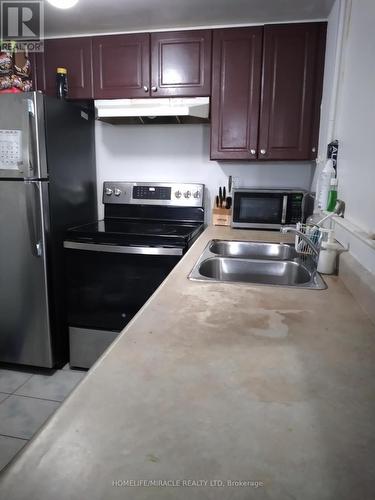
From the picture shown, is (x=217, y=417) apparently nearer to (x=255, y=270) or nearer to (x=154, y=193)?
(x=255, y=270)

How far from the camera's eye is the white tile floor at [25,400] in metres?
1.68

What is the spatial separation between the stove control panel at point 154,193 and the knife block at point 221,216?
0.14 m

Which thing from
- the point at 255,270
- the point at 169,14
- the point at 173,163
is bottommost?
the point at 255,270

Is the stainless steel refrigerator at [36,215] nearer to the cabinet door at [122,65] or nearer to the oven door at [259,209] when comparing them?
the cabinet door at [122,65]

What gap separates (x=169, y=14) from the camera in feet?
6.41

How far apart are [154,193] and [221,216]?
0.53 m

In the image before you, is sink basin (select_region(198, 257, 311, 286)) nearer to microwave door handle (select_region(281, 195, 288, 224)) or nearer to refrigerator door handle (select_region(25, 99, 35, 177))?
microwave door handle (select_region(281, 195, 288, 224))

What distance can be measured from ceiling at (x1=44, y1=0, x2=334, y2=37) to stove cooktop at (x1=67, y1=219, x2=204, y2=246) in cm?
125

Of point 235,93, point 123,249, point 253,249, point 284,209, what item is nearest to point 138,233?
point 123,249

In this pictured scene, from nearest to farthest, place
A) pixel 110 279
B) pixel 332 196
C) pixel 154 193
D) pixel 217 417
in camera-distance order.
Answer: pixel 217 417 < pixel 332 196 < pixel 110 279 < pixel 154 193

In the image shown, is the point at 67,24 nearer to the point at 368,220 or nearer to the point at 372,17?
the point at 372,17

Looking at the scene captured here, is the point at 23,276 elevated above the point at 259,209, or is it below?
below

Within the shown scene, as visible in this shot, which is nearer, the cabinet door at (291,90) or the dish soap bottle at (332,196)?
the dish soap bottle at (332,196)

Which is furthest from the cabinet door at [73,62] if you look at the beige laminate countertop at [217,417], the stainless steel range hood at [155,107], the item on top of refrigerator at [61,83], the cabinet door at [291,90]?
the beige laminate countertop at [217,417]
